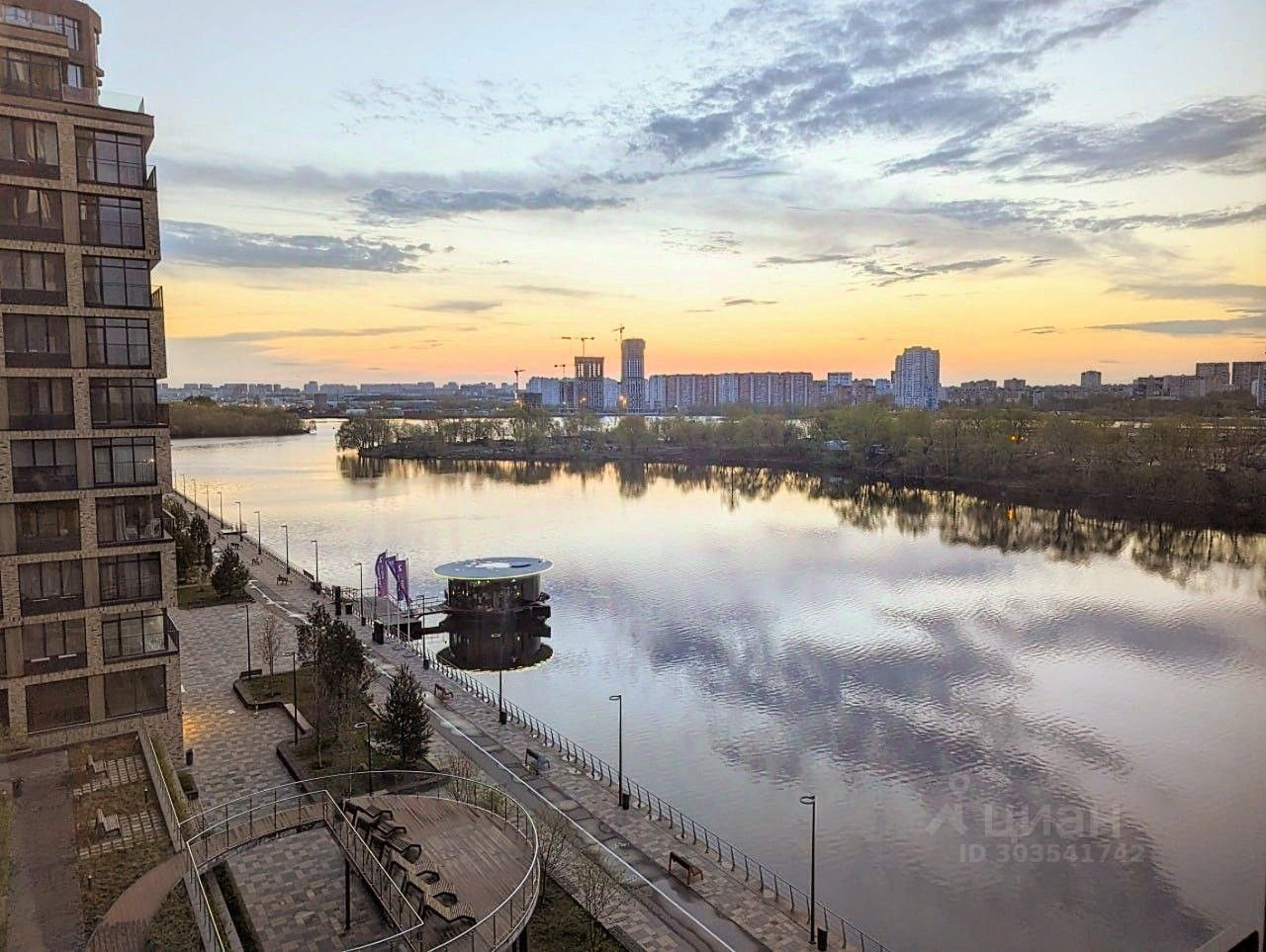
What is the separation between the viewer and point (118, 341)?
10.3 metres

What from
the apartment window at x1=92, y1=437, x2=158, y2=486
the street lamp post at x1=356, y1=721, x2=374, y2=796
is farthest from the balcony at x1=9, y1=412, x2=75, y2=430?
the street lamp post at x1=356, y1=721, x2=374, y2=796

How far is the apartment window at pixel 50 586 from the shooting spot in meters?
9.90

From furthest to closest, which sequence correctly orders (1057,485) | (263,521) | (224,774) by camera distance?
(1057,485) → (263,521) → (224,774)

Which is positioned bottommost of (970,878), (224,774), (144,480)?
(970,878)

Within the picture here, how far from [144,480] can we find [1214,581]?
26903mm

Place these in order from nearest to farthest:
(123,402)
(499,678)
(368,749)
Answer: (123,402), (368,749), (499,678)

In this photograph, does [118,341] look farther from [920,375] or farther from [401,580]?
[920,375]

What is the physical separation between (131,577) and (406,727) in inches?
147

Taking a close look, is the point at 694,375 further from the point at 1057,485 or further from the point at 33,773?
the point at 33,773

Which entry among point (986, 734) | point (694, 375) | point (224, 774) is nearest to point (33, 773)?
point (224, 774)

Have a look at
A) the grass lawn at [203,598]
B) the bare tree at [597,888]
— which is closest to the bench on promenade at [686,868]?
the bare tree at [597,888]

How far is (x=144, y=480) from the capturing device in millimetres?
10422

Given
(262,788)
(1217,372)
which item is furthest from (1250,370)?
(262,788)

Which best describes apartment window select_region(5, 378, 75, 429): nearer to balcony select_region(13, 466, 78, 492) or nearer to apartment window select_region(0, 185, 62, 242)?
balcony select_region(13, 466, 78, 492)
